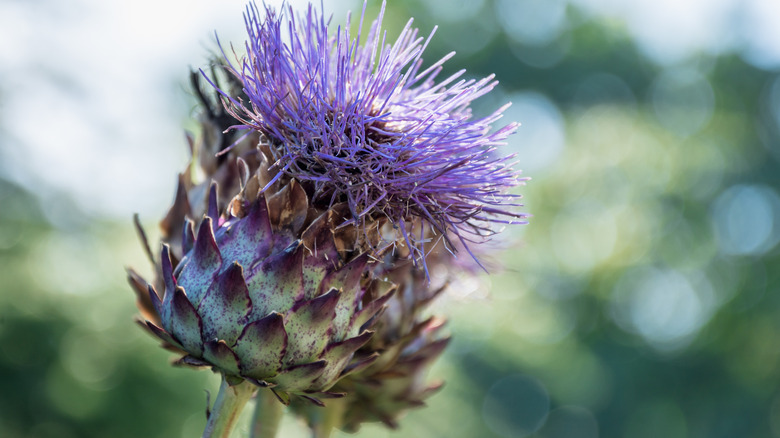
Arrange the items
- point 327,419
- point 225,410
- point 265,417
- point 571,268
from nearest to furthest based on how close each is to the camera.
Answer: point 225,410
point 265,417
point 327,419
point 571,268

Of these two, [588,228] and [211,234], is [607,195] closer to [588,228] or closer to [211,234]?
[588,228]

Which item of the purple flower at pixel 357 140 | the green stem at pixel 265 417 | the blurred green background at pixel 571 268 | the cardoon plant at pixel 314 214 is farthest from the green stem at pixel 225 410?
the blurred green background at pixel 571 268

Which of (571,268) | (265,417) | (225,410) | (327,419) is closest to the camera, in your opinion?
(225,410)

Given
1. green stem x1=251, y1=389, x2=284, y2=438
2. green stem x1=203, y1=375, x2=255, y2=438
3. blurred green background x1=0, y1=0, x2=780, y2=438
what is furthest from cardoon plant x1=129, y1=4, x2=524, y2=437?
blurred green background x1=0, y1=0, x2=780, y2=438

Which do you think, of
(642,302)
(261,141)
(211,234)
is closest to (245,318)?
(211,234)

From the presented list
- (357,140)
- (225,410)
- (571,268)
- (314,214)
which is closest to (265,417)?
(225,410)

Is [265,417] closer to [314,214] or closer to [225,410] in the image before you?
[225,410]

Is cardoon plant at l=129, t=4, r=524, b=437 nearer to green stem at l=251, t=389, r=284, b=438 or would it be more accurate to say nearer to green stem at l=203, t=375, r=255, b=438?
green stem at l=203, t=375, r=255, b=438
